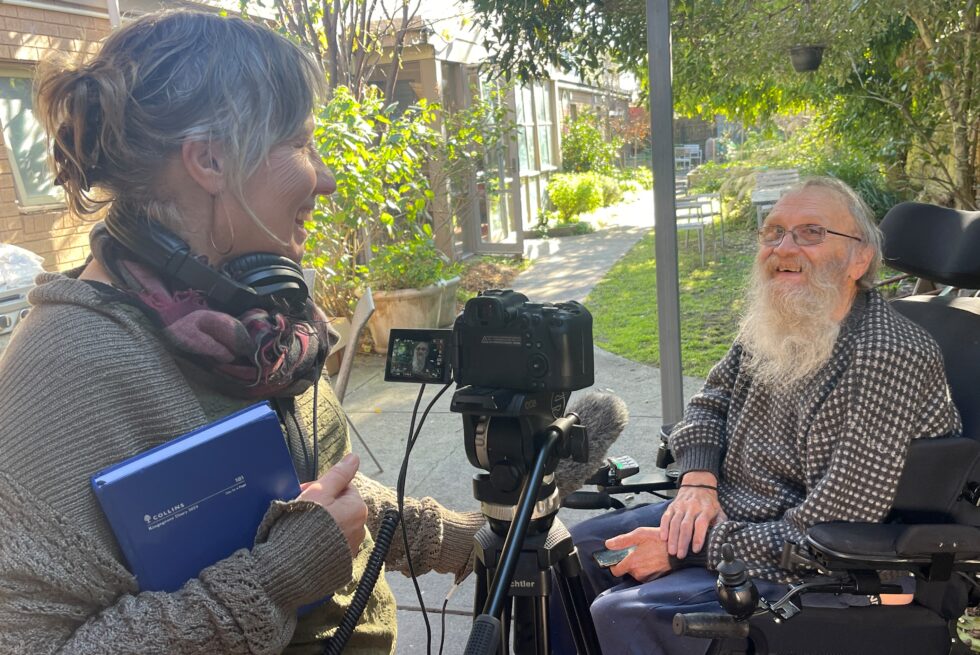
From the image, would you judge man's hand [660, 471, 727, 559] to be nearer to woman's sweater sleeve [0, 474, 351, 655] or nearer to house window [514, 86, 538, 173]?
woman's sweater sleeve [0, 474, 351, 655]

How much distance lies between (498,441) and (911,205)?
157 centimetres

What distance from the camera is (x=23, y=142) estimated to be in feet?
19.4

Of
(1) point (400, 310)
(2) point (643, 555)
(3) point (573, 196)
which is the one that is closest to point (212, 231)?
(2) point (643, 555)

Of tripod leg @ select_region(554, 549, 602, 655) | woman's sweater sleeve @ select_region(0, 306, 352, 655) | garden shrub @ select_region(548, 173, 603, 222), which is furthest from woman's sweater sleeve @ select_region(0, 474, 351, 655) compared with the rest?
garden shrub @ select_region(548, 173, 603, 222)

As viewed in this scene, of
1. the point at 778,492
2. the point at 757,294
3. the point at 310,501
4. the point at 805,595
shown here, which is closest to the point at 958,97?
the point at 757,294

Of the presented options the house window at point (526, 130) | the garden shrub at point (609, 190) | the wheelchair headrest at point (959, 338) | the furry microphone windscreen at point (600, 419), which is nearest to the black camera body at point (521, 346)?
the furry microphone windscreen at point (600, 419)

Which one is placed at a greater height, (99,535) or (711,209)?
(711,209)

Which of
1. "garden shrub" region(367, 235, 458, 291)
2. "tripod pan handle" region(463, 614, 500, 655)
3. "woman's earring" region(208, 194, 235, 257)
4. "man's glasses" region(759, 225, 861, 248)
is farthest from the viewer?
"garden shrub" region(367, 235, 458, 291)

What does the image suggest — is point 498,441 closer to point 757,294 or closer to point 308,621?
point 308,621

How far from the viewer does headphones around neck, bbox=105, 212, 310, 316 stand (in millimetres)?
1141

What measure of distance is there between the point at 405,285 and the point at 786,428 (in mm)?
4640

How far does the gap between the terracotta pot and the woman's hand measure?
16.4 ft

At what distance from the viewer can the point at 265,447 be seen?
1.08 metres

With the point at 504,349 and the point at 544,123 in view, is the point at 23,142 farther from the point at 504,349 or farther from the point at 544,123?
the point at 544,123
